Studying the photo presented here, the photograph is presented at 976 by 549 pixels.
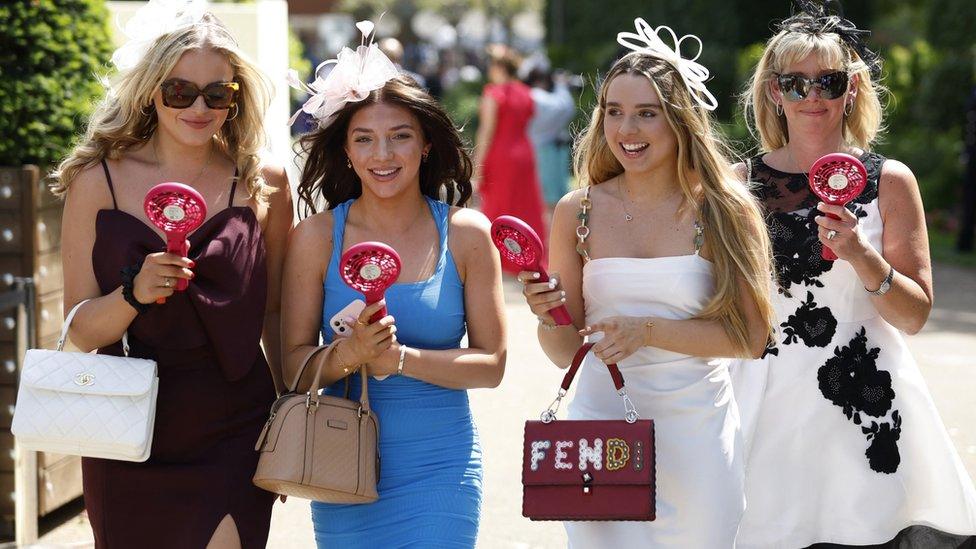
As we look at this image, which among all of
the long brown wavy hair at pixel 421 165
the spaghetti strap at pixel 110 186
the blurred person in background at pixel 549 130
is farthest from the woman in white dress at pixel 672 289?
the blurred person in background at pixel 549 130

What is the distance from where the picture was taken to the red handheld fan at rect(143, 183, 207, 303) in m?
3.20

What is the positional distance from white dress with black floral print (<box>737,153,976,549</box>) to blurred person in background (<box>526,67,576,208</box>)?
35.5 ft

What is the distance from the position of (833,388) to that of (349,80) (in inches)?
68.4

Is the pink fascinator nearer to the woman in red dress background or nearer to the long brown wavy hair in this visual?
the long brown wavy hair

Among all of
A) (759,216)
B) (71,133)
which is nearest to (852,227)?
(759,216)

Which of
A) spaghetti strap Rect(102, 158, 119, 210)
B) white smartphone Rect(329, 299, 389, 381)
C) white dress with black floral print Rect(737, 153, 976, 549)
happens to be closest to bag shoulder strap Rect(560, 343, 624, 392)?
white smartphone Rect(329, 299, 389, 381)

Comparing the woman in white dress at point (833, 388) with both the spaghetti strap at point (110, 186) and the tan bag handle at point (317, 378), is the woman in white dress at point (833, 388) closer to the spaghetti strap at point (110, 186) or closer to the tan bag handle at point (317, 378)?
the tan bag handle at point (317, 378)

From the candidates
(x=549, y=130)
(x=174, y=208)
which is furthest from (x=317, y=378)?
(x=549, y=130)

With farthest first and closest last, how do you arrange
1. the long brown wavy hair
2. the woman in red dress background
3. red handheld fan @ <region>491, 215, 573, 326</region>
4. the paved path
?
the woman in red dress background → the paved path → the long brown wavy hair → red handheld fan @ <region>491, 215, 573, 326</region>

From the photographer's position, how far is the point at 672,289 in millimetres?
3602

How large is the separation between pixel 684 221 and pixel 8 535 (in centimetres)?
325

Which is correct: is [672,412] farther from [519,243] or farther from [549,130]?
[549,130]

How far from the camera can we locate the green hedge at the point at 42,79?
525cm

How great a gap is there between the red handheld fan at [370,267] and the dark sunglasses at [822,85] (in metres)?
1.48
